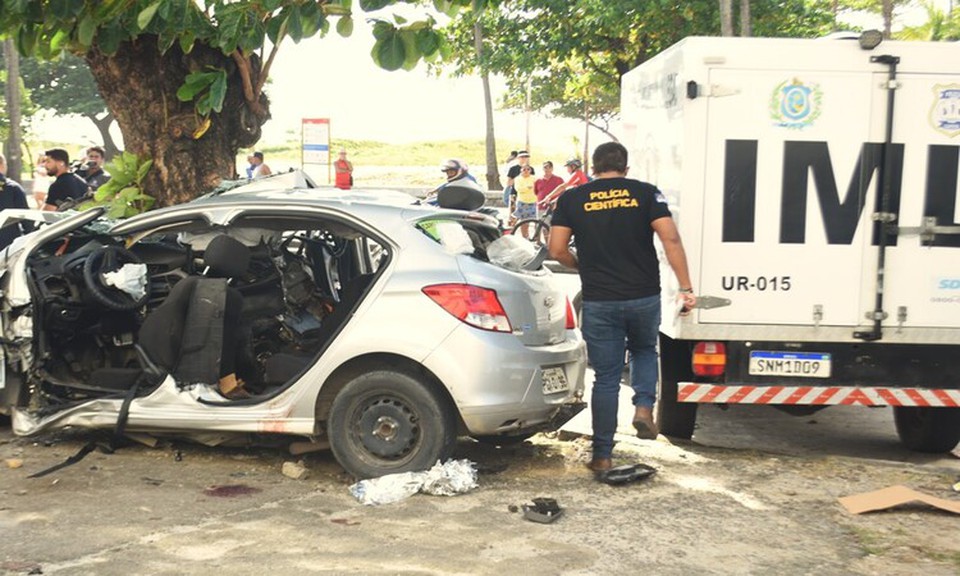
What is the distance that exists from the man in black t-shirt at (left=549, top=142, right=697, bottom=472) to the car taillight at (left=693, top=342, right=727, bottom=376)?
509 mm

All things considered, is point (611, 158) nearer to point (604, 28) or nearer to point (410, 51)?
point (410, 51)

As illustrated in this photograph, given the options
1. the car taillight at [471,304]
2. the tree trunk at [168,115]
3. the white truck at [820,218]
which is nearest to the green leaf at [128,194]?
the tree trunk at [168,115]

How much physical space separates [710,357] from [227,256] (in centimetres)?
294

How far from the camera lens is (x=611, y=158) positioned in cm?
659

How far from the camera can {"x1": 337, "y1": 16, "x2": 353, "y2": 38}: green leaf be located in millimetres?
7438

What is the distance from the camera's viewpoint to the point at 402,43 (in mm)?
7391

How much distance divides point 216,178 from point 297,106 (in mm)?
139943

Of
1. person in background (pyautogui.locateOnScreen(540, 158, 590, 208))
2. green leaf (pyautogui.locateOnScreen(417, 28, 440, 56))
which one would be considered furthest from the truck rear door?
person in background (pyautogui.locateOnScreen(540, 158, 590, 208))

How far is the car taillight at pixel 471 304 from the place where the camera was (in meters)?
5.96

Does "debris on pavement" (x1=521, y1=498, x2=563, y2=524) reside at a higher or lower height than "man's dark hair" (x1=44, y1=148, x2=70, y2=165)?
lower

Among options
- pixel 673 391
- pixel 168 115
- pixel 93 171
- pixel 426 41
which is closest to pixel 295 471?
pixel 673 391

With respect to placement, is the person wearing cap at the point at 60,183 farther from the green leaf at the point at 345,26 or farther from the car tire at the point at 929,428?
the car tire at the point at 929,428

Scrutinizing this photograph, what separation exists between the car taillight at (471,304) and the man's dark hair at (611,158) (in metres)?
1.14

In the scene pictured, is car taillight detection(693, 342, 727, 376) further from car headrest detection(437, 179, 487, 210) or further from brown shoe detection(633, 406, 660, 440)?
car headrest detection(437, 179, 487, 210)
